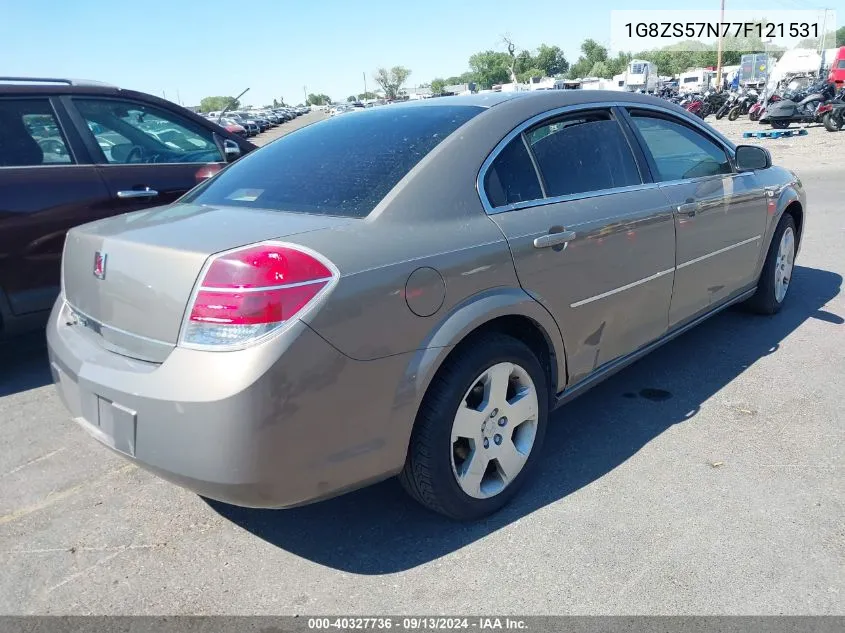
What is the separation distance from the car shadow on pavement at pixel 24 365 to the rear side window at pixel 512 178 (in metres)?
3.13

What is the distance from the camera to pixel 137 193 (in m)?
4.58

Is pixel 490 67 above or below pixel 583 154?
above

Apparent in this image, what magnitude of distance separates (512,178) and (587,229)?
0.43m

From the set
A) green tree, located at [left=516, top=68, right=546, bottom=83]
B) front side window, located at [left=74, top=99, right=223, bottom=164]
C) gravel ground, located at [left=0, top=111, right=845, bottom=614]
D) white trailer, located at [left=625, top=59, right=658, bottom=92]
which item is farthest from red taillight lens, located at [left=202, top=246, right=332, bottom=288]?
green tree, located at [left=516, top=68, right=546, bottom=83]

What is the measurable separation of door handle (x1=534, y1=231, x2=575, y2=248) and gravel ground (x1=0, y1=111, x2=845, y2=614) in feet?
3.36

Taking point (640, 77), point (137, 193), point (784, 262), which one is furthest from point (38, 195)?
point (640, 77)

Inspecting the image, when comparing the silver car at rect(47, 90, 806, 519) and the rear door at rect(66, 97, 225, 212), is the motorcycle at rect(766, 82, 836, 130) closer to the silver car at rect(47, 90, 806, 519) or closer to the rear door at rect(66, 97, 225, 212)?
the silver car at rect(47, 90, 806, 519)

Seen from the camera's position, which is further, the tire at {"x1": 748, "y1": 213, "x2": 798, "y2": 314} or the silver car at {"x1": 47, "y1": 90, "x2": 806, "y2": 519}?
the tire at {"x1": 748, "y1": 213, "x2": 798, "y2": 314}

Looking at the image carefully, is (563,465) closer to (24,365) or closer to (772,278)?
(772,278)

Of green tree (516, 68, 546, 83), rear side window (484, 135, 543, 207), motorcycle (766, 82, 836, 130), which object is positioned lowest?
rear side window (484, 135, 543, 207)

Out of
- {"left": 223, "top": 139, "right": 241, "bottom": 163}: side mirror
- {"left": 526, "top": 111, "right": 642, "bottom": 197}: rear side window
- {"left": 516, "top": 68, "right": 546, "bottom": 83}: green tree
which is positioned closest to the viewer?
{"left": 526, "top": 111, "right": 642, "bottom": 197}: rear side window

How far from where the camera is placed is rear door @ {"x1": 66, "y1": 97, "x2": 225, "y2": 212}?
4.57m

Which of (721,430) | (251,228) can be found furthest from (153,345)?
(721,430)

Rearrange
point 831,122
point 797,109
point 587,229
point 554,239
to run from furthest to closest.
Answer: point 797,109
point 831,122
point 587,229
point 554,239
